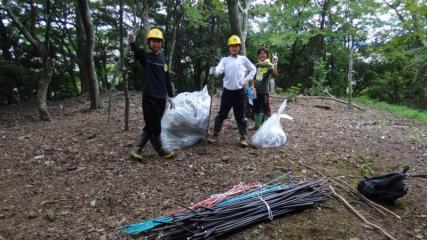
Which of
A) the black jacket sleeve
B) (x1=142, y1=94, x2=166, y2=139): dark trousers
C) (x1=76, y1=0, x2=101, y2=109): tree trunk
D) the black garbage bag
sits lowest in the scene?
the black garbage bag

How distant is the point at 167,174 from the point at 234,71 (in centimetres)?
189

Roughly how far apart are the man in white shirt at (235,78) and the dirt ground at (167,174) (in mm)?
478

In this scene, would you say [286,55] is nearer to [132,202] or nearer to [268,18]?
[268,18]

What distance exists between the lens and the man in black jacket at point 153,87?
445 centimetres

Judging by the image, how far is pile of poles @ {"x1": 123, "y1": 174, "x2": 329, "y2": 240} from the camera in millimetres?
2848

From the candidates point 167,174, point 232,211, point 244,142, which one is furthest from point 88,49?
point 232,211

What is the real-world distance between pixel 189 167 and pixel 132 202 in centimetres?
106

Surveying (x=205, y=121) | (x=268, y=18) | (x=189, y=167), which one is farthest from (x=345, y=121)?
(x=268, y=18)

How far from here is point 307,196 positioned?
11.3ft

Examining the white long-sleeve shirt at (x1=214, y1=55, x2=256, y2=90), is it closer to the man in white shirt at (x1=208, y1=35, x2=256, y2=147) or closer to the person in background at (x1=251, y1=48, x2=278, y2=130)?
the man in white shirt at (x1=208, y1=35, x2=256, y2=147)

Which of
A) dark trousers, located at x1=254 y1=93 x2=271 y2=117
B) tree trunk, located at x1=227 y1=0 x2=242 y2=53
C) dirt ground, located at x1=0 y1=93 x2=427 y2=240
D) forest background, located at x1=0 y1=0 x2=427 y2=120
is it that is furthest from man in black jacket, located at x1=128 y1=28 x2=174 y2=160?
forest background, located at x1=0 y1=0 x2=427 y2=120

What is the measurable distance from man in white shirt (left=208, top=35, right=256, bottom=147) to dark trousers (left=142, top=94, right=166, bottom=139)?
3.16 ft

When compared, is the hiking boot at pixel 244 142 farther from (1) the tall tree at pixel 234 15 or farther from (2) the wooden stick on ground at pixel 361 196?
(1) the tall tree at pixel 234 15

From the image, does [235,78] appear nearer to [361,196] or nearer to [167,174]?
[167,174]
